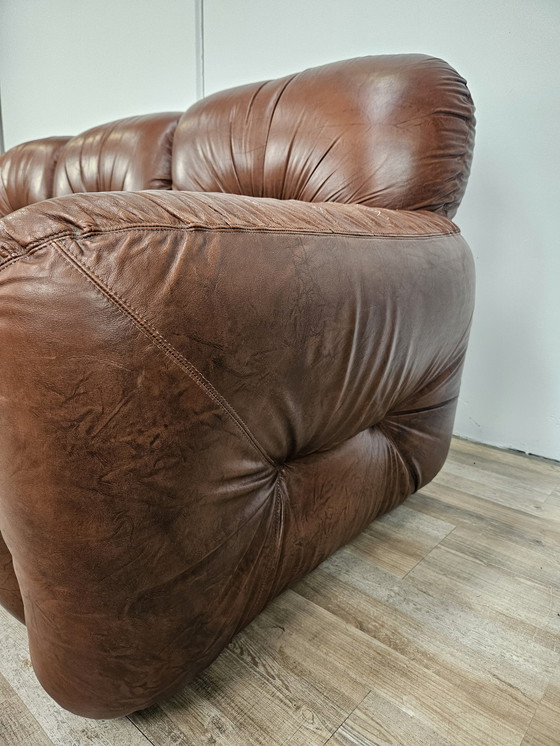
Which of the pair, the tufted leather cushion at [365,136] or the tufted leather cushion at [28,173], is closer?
the tufted leather cushion at [365,136]

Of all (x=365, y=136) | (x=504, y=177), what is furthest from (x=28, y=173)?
(x=504, y=177)

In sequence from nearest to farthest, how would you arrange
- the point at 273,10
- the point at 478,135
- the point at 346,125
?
the point at 346,125
the point at 478,135
the point at 273,10

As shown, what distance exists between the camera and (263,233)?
457 millimetres

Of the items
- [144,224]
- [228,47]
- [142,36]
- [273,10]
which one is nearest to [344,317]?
[144,224]

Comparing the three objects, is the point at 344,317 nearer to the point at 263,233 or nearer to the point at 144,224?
the point at 263,233

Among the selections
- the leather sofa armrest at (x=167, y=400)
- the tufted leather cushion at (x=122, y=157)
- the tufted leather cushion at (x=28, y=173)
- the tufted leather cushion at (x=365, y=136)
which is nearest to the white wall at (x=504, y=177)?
the tufted leather cushion at (x=365, y=136)

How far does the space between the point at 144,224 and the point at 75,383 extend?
14 centimetres

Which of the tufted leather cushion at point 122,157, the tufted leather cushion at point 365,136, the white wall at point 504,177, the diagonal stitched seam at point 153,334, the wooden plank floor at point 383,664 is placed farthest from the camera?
the tufted leather cushion at point 122,157

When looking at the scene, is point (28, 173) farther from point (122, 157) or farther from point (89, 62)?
point (89, 62)

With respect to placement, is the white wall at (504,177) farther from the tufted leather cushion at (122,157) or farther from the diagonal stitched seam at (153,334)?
the diagonal stitched seam at (153,334)

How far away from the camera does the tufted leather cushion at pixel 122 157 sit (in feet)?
4.36

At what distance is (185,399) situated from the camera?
404 mm

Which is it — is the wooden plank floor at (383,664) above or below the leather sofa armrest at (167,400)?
below

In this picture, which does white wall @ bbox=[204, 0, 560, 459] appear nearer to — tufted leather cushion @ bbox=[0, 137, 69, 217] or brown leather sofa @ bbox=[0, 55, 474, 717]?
brown leather sofa @ bbox=[0, 55, 474, 717]
